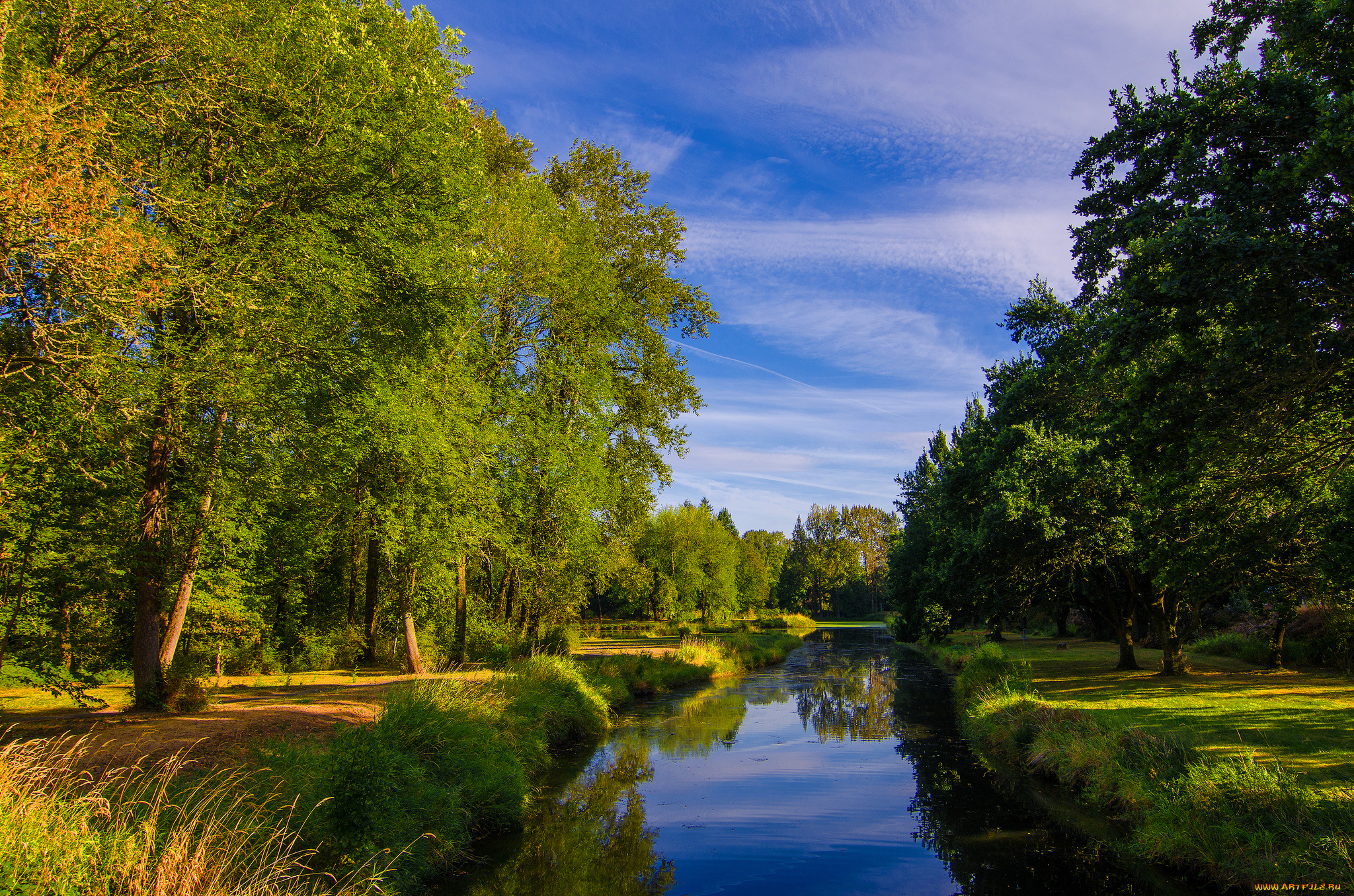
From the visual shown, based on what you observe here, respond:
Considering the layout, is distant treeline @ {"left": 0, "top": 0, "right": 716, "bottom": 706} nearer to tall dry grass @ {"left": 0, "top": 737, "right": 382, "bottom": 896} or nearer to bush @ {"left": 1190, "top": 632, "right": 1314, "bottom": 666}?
tall dry grass @ {"left": 0, "top": 737, "right": 382, "bottom": 896}

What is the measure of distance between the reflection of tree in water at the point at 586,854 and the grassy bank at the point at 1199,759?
731cm

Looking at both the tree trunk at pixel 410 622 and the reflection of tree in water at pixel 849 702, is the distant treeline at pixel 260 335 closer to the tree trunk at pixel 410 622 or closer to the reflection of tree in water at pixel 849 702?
the tree trunk at pixel 410 622

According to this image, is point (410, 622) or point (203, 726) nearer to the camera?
point (203, 726)

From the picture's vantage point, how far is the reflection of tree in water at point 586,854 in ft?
30.0

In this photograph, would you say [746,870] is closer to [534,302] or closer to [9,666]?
[534,302]

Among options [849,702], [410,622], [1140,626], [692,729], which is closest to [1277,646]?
[849,702]

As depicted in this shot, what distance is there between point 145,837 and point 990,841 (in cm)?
1168

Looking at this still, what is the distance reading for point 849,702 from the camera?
26609mm

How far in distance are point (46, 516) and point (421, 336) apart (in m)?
6.98

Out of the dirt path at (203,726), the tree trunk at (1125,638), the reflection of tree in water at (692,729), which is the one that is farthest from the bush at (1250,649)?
the dirt path at (203,726)

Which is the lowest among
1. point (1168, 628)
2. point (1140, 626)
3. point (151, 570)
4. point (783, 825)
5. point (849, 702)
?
point (849, 702)

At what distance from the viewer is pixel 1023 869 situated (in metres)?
9.92

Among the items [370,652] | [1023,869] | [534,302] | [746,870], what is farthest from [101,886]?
[370,652]

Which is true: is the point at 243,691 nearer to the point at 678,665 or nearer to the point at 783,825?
the point at 783,825
